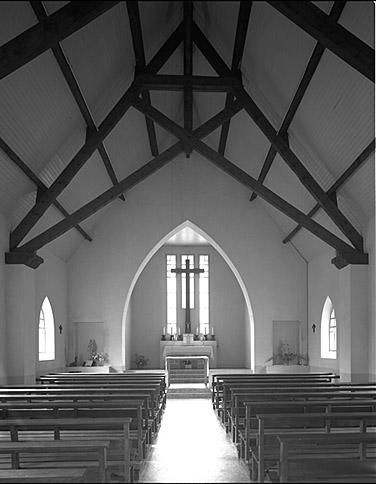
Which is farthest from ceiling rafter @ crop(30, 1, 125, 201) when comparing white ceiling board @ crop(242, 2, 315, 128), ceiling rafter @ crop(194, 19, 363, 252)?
Answer: white ceiling board @ crop(242, 2, 315, 128)

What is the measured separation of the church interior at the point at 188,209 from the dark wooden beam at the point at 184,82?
4cm

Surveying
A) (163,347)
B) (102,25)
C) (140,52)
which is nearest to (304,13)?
(102,25)

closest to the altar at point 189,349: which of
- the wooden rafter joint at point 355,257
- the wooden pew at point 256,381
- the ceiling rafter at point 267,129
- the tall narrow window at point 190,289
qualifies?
the tall narrow window at point 190,289

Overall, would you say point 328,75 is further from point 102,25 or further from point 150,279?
point 150,279

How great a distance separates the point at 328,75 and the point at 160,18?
9.37 ft

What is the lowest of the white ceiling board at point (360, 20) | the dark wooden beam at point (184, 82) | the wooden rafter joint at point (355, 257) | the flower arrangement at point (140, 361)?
the flower arrangement at point (140, 361)

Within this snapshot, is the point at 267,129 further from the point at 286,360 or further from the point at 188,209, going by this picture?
the point at 286,360

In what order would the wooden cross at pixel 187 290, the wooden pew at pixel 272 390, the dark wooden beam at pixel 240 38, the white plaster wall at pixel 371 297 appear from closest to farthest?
the wooden pew at pixel 272 390
the dark wooden beam at pixel 240 38
the white plaster wall at pixel 371 297
the wooden cross at pixel 187 290

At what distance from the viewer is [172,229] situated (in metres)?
17.5

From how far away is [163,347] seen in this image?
19891 mm

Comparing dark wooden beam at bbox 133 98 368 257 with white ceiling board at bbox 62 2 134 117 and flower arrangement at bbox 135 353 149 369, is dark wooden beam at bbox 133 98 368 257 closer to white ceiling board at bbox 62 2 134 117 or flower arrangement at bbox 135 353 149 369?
white ceiling board at bbox 62 2 134 117

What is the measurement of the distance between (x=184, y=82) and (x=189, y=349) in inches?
381

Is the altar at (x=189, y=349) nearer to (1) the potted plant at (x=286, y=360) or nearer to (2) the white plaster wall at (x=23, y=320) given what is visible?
(1) the potted plant at (x=286, y=360)

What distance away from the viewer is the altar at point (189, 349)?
18.9 meters
